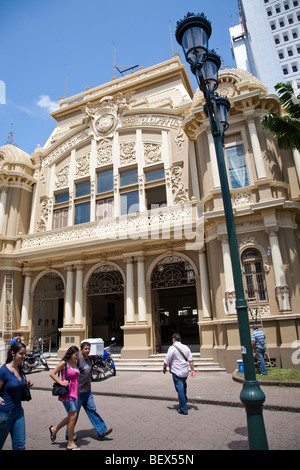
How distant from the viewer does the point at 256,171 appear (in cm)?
1210

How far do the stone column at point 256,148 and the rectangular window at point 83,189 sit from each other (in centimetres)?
892

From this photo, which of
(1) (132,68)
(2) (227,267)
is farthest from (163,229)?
(1) (132,68)

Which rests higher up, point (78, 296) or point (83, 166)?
point (83, 166)

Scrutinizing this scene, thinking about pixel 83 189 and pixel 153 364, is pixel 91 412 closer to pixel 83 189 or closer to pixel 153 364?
pixel 153 364

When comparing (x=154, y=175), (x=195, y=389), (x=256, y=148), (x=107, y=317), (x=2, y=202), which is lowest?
(x=195, y=389)

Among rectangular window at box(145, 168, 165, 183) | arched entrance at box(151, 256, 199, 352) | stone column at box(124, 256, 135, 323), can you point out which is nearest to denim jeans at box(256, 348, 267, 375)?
stone column at box(124, 256, 135, 323)

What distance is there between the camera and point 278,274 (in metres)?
10.7

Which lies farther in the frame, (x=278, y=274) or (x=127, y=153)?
(x=127, y=153)

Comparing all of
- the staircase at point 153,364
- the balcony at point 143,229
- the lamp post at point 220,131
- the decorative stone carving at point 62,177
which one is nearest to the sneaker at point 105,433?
the lamp post at point 220,131

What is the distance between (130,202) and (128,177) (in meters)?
1.45

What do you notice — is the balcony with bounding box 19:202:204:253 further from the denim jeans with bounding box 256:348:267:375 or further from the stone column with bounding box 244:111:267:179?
the denim jeans with bounding box 256:348:267:375

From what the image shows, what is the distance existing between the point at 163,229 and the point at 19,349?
961cm

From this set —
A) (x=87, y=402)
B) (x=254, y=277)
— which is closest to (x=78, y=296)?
(x=254, y=277)

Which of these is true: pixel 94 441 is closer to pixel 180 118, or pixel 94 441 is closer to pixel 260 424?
pixel 260 424
